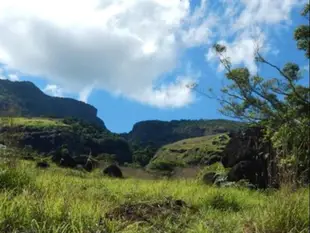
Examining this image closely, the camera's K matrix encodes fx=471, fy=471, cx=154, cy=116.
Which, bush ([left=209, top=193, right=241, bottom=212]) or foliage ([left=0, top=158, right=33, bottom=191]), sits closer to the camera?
foliage ([left=0, top=158, right=33, bottom=191])

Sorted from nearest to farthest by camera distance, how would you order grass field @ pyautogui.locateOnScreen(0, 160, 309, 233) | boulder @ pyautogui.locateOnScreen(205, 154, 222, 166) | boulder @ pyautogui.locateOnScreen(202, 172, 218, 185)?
1. grass field @ pyautogui.locateOnScreen(0, 160, 309, 233)
2. boulder @ pyautogui.locateOnScreen(202, 172, 218, 185)
3. boulder @ pyautogui.locateOnScreen(205, 154, 222, 166)

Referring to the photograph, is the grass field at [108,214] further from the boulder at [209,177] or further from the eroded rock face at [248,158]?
the eroded rock face at [248,158]

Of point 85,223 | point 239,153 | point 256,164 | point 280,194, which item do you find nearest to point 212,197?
point 280,194

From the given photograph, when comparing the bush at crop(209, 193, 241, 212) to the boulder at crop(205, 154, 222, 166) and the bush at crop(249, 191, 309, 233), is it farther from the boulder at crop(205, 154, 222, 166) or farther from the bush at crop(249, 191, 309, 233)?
the boulder at crop(205, 154, 222, 166)

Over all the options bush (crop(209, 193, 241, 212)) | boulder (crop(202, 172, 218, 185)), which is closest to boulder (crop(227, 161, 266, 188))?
boulder (crop(202, 172, 218, 185))

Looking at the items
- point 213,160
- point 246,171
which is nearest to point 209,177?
point 246,171

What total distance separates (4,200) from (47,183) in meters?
2.58

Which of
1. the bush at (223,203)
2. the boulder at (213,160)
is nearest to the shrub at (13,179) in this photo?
the bush at (223,203)

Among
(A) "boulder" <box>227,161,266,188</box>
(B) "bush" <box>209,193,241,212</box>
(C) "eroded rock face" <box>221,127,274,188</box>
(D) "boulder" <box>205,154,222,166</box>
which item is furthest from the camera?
(D) "boulder" <box>205,154,222,166</box>

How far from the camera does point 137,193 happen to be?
33.0 feet

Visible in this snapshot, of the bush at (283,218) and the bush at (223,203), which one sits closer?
the bush at (283,218)

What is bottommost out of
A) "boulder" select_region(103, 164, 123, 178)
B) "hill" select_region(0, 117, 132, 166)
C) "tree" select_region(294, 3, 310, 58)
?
"boulder" select_region(103, 164, 123, 178)

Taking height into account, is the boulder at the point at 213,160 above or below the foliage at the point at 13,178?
above

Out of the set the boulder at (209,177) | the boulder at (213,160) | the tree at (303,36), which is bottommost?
the boulder at (209,177)
